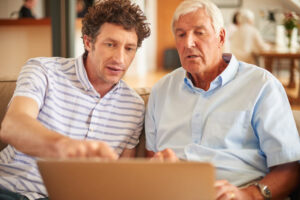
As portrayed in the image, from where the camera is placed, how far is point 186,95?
56.1 inches

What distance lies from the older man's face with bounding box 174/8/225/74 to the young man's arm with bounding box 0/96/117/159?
2.12 feet

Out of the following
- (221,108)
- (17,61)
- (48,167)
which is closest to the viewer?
(48,167)

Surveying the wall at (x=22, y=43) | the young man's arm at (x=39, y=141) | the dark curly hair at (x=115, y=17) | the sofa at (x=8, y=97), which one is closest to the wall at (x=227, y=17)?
the wall at (x=22, y=43)

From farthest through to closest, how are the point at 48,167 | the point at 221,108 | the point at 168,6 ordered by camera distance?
the point at 168,6
the point at 221,108
the point at 48,167

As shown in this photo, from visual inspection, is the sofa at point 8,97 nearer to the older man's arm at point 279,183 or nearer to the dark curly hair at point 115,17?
the dark curly hair at point 115,17

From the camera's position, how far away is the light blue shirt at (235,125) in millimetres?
1187

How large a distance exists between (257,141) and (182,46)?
48 cm

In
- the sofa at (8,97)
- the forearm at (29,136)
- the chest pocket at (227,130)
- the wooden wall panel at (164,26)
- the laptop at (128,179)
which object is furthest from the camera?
the wooden wall panel at (164,26)

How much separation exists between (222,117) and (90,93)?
0.54 meters

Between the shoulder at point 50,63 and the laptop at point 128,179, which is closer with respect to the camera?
the laptop at point 128,179

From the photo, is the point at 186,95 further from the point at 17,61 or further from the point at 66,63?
the point at 17,61

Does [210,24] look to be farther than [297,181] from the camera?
Yes

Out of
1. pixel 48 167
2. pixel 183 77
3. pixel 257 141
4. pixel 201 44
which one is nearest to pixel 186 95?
pixel 183 77

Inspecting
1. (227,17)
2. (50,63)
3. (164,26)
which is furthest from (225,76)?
(164,26)
